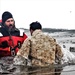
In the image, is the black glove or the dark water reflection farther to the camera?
the black glove

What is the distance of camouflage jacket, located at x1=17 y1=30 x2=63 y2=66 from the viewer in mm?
8469

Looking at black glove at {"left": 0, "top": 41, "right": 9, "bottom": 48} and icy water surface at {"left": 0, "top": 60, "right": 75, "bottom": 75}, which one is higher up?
black glove at {"left": 0, "top": 41, "right": 9, "bottom": 48}

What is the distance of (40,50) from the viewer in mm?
8477

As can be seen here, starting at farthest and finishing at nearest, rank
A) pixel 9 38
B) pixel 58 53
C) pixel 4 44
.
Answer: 1. pixel 9 38
2. pixel 4 44
3. pixel 58 53

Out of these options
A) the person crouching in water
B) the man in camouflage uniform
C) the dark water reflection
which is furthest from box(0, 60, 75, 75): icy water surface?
the person crouching in water

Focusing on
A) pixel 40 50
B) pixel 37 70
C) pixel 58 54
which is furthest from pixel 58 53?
pixel 37 70

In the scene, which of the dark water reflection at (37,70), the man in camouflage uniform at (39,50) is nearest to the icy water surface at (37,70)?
the dark water reflection at (37,70)

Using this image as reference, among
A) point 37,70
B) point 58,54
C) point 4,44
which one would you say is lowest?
point 37,70

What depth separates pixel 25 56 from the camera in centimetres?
844

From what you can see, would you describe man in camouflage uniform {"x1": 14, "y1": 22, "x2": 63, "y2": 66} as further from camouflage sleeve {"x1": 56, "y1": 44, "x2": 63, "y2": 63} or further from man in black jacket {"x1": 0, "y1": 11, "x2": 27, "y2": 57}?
man in black jacket {"x1": 0, "y1": 11, "x2": 27, "y2": 57}

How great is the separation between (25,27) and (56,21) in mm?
1644

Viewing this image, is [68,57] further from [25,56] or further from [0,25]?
[0,25]

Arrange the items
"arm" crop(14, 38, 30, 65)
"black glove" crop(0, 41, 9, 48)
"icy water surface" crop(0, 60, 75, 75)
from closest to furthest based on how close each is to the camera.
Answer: "icy water surface" crop(0, 60, 75, 75), "arm" crop(14, 38, 30, 65), "black glove" crop(0, 41, 9, 48)

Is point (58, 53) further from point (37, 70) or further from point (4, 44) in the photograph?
point (4, 44)
